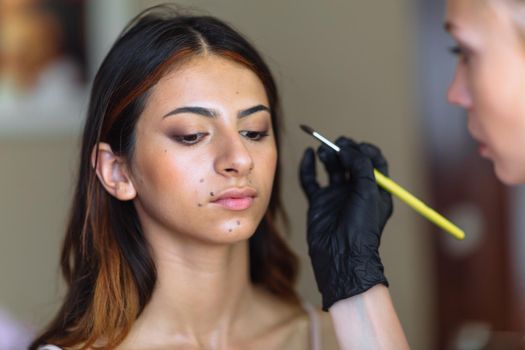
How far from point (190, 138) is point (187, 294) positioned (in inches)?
10.5

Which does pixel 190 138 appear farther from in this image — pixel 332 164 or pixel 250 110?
pixel 332 164

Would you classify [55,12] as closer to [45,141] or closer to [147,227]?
[45,141]

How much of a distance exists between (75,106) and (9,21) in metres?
0.33

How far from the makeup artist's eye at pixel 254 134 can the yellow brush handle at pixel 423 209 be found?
19cm

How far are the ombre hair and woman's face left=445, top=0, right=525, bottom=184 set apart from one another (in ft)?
1.13

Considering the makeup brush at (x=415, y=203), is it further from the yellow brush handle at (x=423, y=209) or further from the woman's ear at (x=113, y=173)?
the woman's ear at (x=113, y=173)

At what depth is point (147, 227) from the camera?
1375 mm

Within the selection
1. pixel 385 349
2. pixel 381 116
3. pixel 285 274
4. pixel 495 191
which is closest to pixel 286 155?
pixel 381 116

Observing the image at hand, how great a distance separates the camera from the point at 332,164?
4.64 feet

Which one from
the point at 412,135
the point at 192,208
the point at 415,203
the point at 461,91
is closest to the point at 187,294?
the point at 192,208

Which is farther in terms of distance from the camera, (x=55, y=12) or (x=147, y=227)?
(x=55, y=12)

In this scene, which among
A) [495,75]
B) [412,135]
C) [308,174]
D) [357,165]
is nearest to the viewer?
[495,75]

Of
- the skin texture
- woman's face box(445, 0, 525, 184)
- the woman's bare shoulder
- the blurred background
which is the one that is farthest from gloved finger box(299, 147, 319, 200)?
the blurred background

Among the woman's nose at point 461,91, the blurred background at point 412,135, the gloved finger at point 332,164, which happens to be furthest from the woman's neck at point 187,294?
the blurred background at point 412,135
